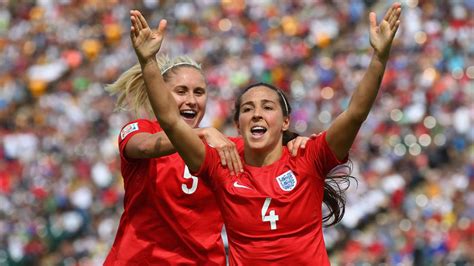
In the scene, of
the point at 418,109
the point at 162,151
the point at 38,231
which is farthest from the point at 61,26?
the point at 162,151

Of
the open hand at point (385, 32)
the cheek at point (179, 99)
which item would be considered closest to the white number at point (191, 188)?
the cheek at point (179, 99)

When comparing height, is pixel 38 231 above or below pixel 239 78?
below

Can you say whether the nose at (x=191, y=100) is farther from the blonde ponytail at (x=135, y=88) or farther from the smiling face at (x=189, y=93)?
the blonde ponytail at (x=135, y=88)

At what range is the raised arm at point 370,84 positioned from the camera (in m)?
4.18

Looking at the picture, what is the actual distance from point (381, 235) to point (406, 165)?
4.35ft

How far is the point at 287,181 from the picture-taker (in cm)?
446

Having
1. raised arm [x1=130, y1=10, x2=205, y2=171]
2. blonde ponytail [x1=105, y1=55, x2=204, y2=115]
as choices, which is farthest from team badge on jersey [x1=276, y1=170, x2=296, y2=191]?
blonde ponytail [x1=105, y1=55, x2=204, y2=115]

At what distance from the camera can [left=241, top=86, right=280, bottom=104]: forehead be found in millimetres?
4590

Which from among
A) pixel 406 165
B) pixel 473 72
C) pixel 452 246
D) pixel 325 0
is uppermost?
pixel 325 0

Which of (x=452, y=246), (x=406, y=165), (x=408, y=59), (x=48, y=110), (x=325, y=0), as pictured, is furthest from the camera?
(x=325, y=0)

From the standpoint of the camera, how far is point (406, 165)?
1181cm

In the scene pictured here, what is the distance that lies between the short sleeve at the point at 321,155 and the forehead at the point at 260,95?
28cm

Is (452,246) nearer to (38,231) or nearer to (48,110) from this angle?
(38,231)

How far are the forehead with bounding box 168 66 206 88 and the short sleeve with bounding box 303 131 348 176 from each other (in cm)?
97
